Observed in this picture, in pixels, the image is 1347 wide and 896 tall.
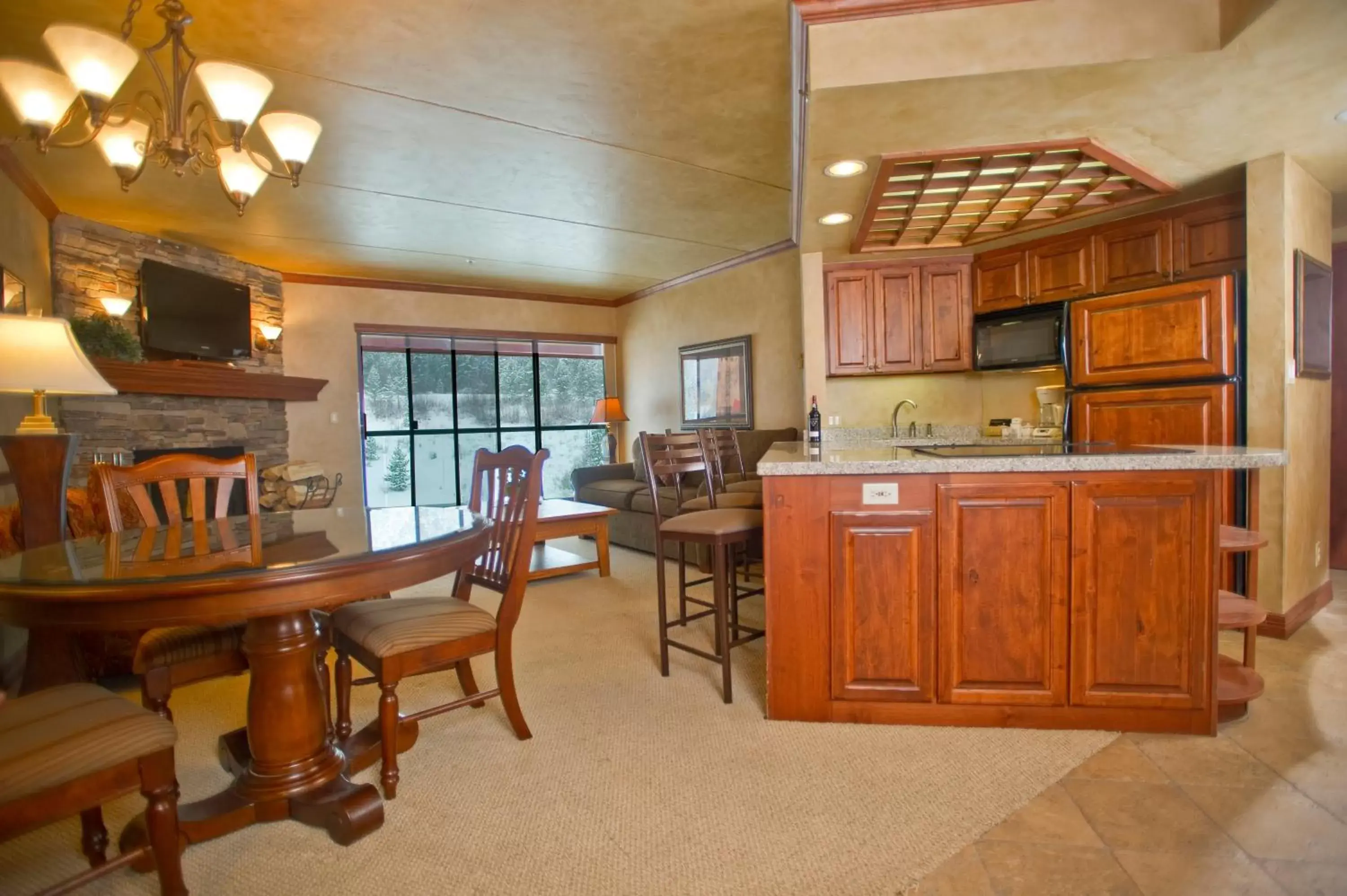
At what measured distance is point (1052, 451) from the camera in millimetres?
2562

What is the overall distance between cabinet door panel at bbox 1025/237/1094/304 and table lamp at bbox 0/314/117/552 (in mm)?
4629

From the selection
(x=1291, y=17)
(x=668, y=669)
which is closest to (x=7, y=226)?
(x=668, y=669)

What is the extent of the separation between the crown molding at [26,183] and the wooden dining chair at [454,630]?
10.0 feet

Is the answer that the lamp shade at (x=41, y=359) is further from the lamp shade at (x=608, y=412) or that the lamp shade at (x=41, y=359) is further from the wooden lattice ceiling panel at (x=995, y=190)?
the lamp shade at (x=608, y=412)

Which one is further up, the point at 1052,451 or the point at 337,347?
the point at 337,347

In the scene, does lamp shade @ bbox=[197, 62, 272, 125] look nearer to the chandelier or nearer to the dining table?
the chandelier

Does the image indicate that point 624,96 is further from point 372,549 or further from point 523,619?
point 523,619

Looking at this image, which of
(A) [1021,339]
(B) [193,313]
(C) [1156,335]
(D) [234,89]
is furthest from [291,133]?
(C) [1156,335]

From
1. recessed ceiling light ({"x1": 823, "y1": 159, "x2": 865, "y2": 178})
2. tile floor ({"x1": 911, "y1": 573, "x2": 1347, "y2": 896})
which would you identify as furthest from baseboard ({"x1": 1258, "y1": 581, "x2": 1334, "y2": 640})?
recessed ceiling light ({"x1": 823, "y1": 159, "x2": 865, "y2": 178})

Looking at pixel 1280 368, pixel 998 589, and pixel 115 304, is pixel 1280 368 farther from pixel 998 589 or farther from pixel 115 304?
pixel 115 304

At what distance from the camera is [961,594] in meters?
2.25

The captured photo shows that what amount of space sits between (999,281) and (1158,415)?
1.31m

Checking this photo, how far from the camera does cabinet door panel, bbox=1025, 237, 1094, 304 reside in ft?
12.8

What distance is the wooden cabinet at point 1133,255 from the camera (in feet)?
11.7
